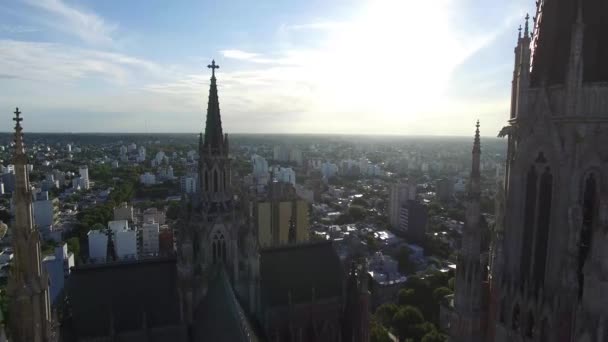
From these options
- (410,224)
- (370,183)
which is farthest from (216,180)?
(370,183)

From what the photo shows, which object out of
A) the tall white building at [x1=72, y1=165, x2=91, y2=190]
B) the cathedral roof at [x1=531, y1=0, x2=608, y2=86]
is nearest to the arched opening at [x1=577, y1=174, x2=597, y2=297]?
the cathedral roof at [x1=531, y1=0, x2=608, y2=86]

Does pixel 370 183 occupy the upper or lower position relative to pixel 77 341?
lower

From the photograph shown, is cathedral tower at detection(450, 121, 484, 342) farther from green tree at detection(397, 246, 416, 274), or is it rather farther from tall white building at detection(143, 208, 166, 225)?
tall white building at detection(143, 208, 166, 225)

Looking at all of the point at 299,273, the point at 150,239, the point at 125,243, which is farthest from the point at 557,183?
the point at 150,239

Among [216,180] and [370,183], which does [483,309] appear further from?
[370,183]

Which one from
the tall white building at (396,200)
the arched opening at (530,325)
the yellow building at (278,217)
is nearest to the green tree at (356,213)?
the tall white building at (396,200)

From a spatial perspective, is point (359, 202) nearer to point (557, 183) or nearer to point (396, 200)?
point (396, 200)
